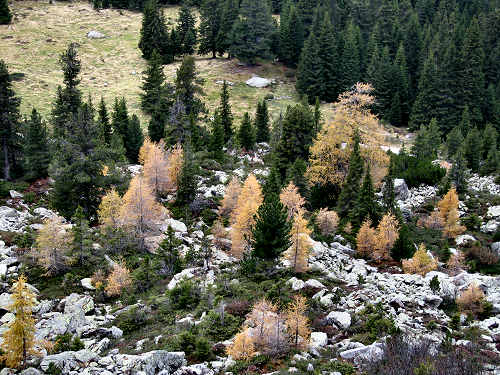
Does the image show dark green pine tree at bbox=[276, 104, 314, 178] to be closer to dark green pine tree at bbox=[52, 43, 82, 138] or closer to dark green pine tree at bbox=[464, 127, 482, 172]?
dark green pine tree at bbox=[464, 127, 482, 172]

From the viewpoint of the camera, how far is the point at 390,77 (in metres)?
87.9

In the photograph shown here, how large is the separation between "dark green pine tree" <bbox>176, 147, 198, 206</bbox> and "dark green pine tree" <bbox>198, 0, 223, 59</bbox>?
6062 cm

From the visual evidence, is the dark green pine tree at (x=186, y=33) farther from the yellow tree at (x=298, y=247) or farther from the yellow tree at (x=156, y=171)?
the yellow tree at (x=298, y=247)

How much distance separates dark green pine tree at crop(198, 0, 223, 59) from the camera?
97.4m

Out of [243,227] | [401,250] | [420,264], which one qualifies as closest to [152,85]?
[243,227]

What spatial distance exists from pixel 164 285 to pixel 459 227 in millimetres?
26741

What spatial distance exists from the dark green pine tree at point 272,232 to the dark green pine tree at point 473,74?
64189 mm

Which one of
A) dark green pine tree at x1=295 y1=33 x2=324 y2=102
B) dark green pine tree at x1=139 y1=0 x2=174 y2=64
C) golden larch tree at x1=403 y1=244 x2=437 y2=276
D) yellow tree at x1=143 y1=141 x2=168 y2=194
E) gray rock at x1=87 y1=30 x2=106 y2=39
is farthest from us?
gray rock at x1=87 y1=30 x2=106 y2=39

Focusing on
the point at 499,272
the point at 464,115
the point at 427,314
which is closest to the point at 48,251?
the point at 427,314

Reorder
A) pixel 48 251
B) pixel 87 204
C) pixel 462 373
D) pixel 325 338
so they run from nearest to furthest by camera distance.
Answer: pixel 462 373
pixel 325 338
pixel 48 251
pixel 87 204

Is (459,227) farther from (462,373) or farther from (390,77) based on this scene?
(390,77)

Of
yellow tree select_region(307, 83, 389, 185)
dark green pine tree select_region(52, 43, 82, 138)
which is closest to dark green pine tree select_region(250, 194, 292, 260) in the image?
yellow tree select_region(307, 83, 389, 185)

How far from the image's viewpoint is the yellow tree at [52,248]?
30672mm

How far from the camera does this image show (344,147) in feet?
166
